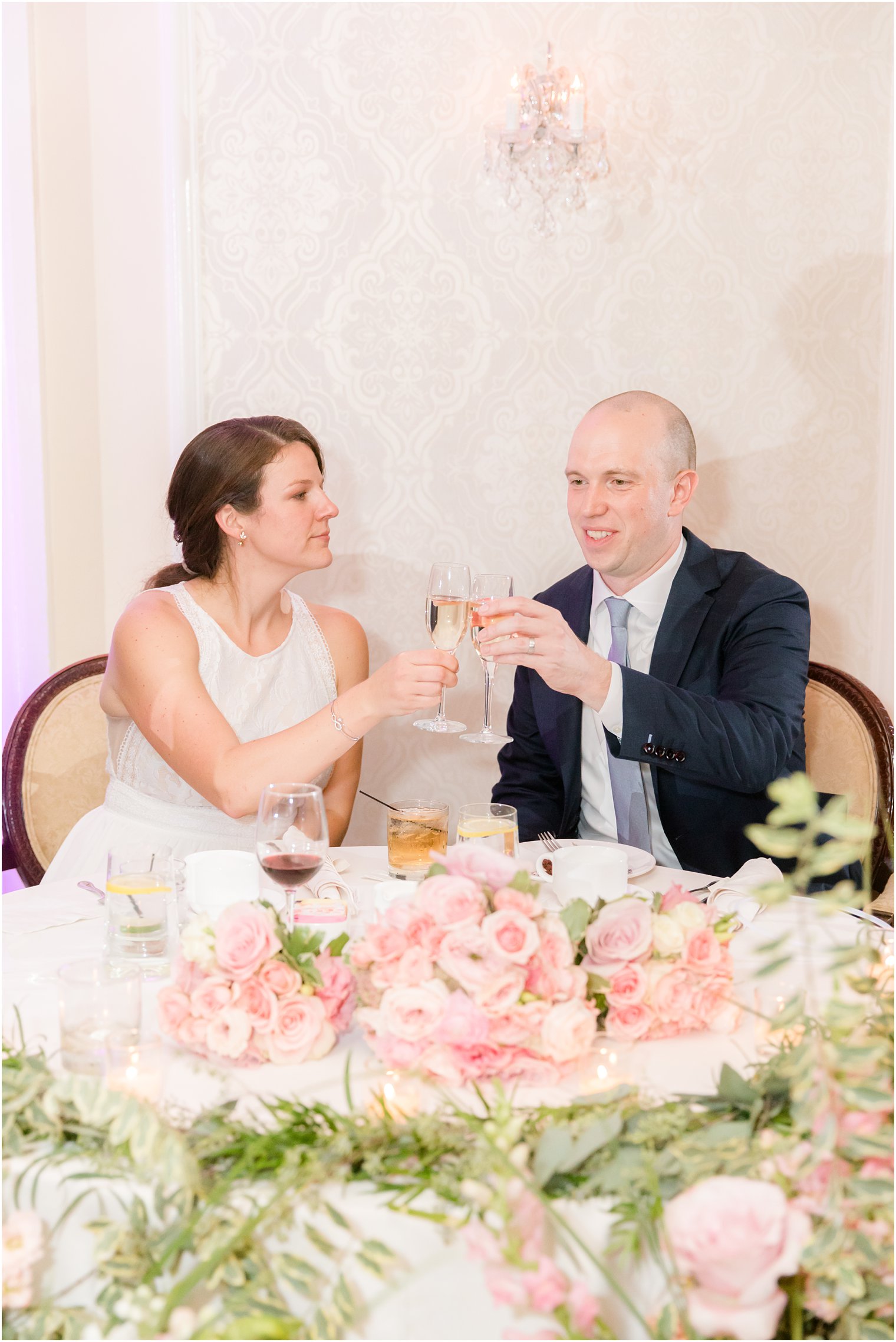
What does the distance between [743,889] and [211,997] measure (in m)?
0.93

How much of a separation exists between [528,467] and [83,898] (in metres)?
1.91

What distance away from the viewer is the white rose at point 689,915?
1.26 metres

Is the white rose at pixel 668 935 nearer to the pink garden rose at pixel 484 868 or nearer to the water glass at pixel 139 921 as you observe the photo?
Answer: the pink garden rose at pixel 484 868

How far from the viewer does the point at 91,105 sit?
3051 mm

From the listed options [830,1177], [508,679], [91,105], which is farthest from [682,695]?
[91,105]

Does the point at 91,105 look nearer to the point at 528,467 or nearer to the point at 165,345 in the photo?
the point at 165,345

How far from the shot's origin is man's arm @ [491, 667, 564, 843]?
9.43ft

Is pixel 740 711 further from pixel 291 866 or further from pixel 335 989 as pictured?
pixel 335 989

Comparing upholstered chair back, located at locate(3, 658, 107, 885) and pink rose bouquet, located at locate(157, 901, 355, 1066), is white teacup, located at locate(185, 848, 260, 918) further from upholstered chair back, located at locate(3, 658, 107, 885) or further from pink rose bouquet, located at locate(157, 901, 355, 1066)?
upholstered chair back, located at locate(3, 658, 107, 885)

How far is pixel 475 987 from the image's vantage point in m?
1.10

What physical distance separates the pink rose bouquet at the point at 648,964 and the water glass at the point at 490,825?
539mm

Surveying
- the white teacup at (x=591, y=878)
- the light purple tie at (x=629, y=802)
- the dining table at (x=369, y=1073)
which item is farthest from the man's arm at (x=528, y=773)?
the white teacup at (x=591, y=878)

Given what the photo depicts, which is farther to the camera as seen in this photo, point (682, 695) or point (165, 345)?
point (165, 345)

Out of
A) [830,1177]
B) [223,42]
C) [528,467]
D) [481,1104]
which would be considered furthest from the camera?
[528,467]
